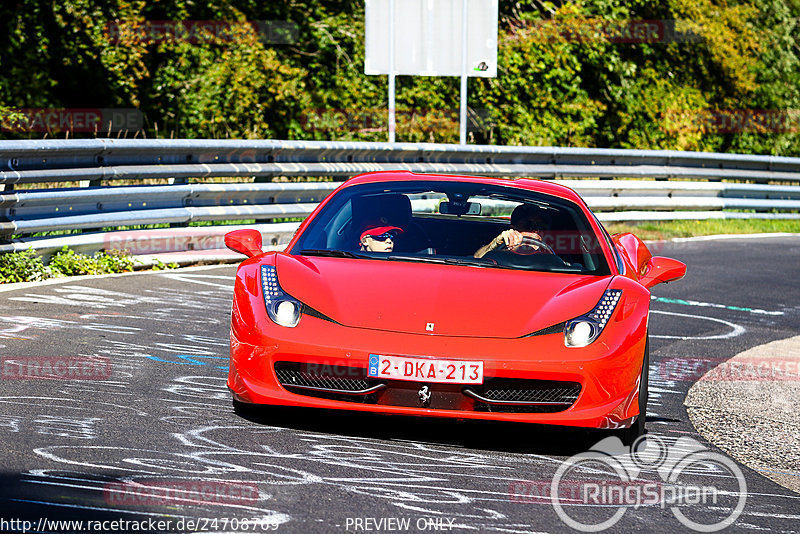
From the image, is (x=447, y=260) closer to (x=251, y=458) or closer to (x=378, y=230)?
(x=378, y=230)

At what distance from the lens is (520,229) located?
6.81m

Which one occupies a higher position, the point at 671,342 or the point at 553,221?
the point at 553,221

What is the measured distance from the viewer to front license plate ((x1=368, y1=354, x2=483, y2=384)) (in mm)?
5227

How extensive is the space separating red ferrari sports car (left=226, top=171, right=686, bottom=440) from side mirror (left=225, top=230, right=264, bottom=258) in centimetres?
8

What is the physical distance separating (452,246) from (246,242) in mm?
Answer: 1303

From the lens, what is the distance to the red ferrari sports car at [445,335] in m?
5.27

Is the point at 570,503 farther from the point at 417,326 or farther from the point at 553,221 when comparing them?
the point at 553,221

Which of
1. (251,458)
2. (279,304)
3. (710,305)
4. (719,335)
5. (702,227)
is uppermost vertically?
(279,304)

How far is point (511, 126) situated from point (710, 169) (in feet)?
26.9

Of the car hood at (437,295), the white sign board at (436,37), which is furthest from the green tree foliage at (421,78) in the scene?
the car hood at (437,295)

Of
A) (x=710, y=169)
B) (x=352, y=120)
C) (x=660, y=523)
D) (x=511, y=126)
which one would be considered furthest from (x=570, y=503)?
(x=511, y=126)

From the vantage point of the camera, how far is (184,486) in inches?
173

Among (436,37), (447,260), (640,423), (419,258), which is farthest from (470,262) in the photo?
(436,37)

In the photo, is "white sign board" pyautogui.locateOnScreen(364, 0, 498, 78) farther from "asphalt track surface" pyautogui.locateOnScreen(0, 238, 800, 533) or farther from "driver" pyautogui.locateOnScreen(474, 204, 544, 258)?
"driver" pyautogui.locateOnScreen(474, 204, 544, 258)
